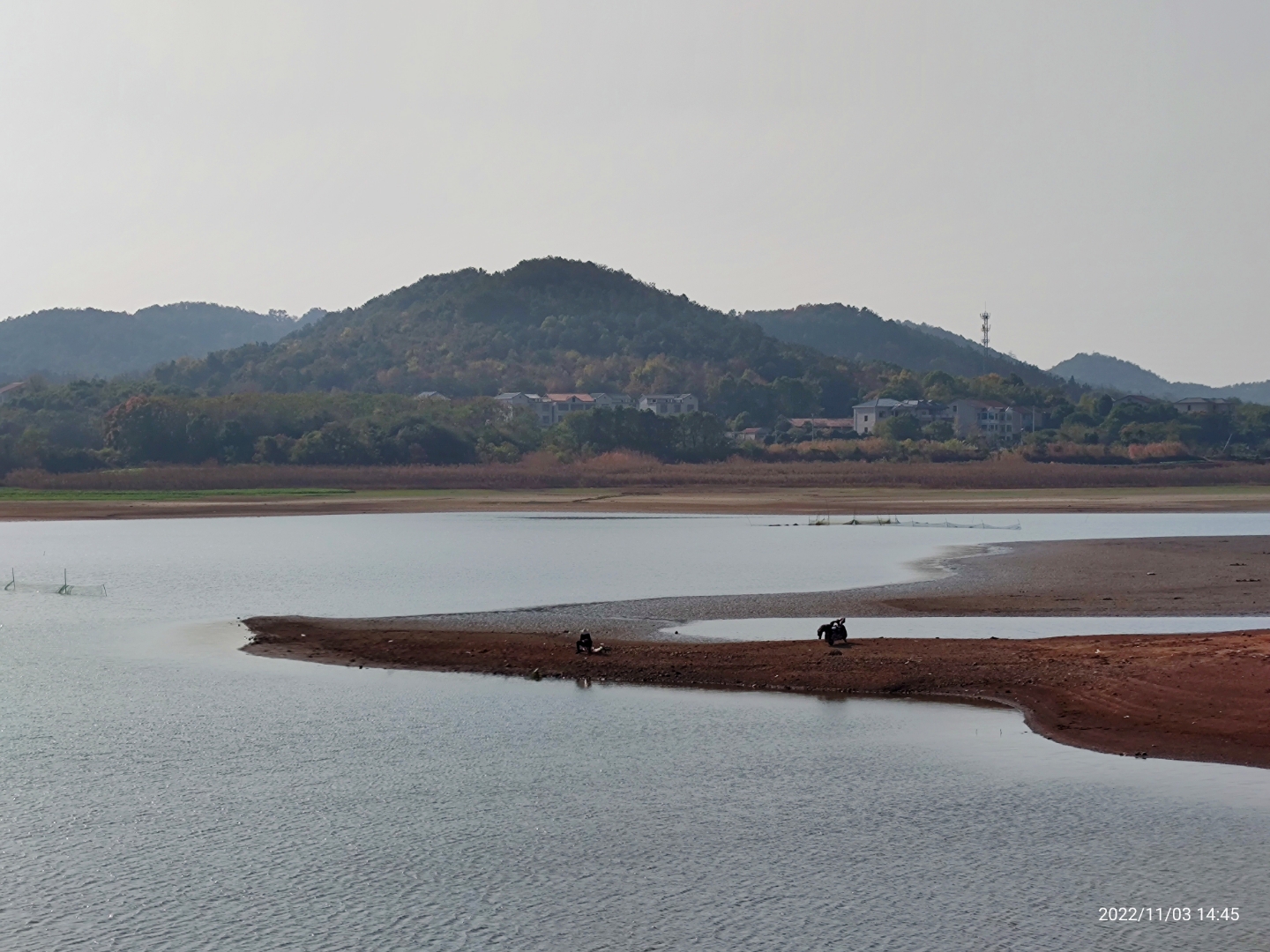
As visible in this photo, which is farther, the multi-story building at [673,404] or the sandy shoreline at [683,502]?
the multi-story building at [673,404]

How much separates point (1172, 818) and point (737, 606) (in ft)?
63.5

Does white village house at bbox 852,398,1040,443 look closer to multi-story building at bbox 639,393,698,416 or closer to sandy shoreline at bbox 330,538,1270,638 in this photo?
multi-story building at bbox 639,393,698,416

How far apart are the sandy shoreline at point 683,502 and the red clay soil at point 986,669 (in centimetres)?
5226

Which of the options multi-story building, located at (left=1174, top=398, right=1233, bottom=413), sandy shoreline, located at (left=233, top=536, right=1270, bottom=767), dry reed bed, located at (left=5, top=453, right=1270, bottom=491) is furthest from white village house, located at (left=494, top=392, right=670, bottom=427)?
sandy shoreline, located at (left=233, top=536, right=1270, bottom=767)

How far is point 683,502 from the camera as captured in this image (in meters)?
90.6

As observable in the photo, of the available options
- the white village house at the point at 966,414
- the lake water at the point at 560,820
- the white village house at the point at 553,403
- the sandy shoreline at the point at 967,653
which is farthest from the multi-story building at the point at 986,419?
the lake water at the point at 560,820

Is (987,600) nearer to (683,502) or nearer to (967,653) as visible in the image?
(967,653)

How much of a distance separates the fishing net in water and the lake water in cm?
1217

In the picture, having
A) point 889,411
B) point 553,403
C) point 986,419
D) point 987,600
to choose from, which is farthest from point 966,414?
point 987,600

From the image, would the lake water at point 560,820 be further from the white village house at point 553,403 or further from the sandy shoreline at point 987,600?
the white village house at point 553,403

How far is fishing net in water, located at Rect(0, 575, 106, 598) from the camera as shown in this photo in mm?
41062

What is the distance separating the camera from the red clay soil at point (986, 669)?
20344 mm

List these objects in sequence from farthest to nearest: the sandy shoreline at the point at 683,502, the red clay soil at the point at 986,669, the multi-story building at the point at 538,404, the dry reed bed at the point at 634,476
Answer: the multi-story building at the point at 538,404, the dry reed bed at the point at 634,476, the sandy shoreline at the point at 683,502, the red clay soil at the point at 986,669

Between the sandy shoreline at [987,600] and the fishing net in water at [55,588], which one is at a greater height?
the fishing net in water at [55,588]
